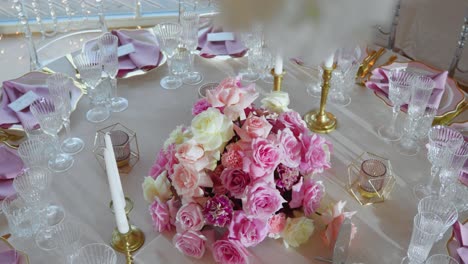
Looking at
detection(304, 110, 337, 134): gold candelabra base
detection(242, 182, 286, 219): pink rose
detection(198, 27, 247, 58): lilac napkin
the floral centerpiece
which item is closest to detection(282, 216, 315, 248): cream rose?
the floral centerpiece

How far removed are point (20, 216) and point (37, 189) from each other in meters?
0.09

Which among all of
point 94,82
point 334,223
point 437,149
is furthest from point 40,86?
point 437,149

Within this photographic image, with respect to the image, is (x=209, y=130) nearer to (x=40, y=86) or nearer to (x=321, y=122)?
(x=321, y=122)

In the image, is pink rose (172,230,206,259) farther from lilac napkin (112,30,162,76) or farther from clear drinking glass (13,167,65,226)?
lilac napkin (112,30,162,76)

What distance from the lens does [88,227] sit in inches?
51.4

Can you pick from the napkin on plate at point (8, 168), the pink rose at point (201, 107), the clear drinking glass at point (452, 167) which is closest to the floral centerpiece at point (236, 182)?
the pink rose at point (201, 107)

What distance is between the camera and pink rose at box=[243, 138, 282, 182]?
3.66 ft

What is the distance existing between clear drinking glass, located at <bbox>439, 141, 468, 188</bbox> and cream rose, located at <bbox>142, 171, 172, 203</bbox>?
732 millimetres

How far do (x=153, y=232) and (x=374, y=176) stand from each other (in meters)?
0.62

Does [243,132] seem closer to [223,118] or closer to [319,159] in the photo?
[223,118]

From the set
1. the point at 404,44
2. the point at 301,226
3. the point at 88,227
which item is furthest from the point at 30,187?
the point at 404,44

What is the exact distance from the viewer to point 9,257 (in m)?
1.19

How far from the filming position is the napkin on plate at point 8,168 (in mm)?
1399

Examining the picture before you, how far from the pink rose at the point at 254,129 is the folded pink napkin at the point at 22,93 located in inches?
30.2
